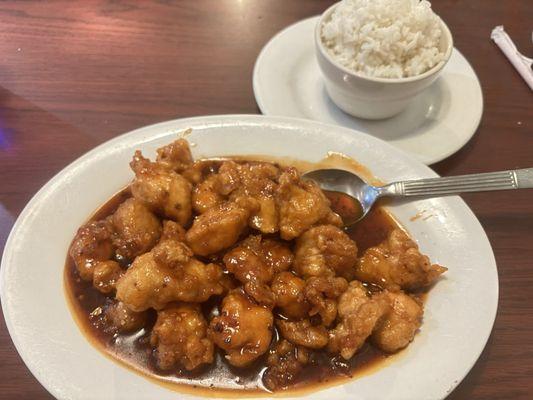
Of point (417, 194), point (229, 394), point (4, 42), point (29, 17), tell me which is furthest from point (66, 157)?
point (417, 194)

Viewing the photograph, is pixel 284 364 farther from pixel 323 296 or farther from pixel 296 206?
pixel 296 206

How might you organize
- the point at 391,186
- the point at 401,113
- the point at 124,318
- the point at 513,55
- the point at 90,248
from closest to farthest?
the point at 124,318 → the point at 90,248 → the point at 391,186 → the point at 401,113 → the point at 513,55

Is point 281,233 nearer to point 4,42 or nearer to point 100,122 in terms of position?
point 100,122

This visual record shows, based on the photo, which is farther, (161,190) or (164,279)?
(161,190)

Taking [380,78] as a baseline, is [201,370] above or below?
below

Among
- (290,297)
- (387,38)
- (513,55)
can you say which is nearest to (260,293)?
(290,297)

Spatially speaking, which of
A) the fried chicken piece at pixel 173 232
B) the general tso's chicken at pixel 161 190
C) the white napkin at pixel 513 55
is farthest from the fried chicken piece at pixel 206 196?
the white napkin at pixel 513 55

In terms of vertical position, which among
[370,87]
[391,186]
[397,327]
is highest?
[370,87]

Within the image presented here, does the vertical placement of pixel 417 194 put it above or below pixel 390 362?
above
